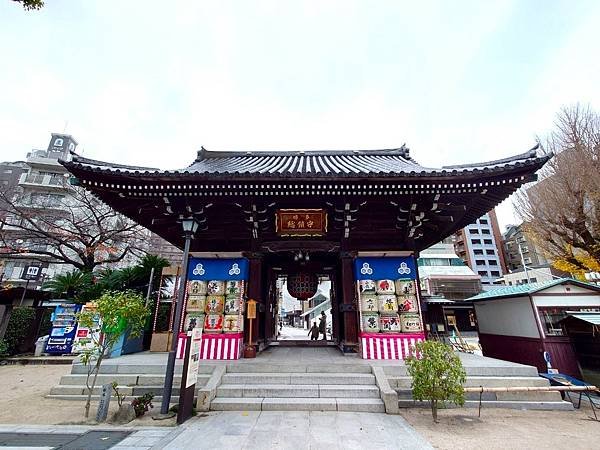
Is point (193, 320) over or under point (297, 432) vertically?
over

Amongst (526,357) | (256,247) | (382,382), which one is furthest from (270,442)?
(526,357)

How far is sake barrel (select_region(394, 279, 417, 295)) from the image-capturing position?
8156 millimetres

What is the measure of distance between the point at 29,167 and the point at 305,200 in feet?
131

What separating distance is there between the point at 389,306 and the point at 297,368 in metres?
3.34

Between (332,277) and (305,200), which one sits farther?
(332,277)

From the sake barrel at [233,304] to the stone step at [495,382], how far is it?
4.62m

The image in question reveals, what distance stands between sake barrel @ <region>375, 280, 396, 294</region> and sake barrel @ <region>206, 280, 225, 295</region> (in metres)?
4.90

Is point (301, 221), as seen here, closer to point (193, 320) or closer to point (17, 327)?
point (193, 320)

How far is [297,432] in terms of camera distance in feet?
14.5

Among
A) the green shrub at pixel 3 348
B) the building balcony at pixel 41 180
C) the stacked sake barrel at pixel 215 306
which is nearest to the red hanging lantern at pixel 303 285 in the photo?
the stacked sake barrel at pixel 215 306

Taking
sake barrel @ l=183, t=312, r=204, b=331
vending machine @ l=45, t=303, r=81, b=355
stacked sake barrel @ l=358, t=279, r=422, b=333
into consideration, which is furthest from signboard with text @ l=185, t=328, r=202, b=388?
vending machine @ l=45, t=303, r=81, b=355

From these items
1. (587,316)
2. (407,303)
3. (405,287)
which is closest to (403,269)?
(405,287)

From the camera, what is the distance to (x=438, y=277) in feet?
121

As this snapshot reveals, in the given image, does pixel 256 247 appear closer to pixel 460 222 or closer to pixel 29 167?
pixel 460 222
